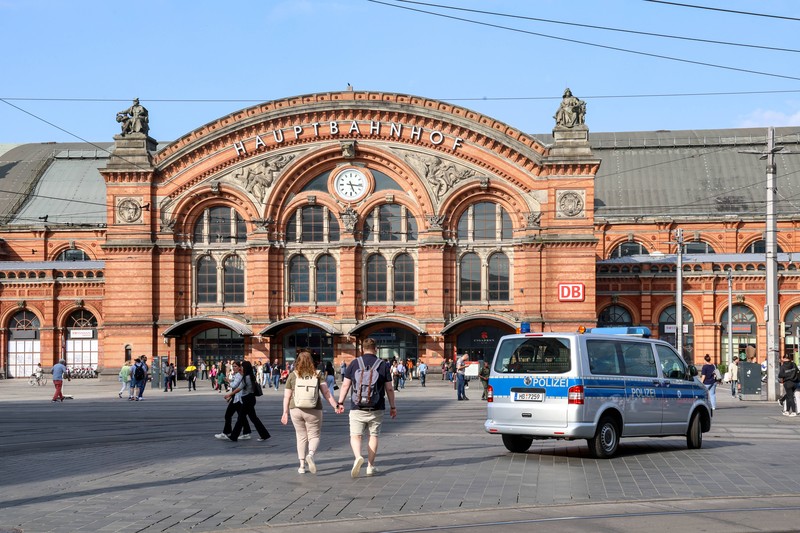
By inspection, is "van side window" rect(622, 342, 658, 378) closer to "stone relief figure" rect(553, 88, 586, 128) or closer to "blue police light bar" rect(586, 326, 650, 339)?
"blue police light bar" rect(586, 326, 650, 339)

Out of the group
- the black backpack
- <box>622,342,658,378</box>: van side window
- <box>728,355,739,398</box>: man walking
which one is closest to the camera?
the black backpack

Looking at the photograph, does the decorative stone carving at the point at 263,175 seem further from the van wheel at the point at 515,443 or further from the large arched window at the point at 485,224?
the van wheel at the point at 515,443

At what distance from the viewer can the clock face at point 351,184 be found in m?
56.0

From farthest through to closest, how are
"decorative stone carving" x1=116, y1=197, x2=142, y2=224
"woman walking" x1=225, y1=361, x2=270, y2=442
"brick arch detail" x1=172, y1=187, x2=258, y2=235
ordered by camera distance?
"brick arch detail" x1=172, y1=187, x2=258, y2=235 < "decorative stone carving" x1=116, y1=197, x2=142, y2=224 < "woman walking" x1=225, y1=361, x2=270, y2=442

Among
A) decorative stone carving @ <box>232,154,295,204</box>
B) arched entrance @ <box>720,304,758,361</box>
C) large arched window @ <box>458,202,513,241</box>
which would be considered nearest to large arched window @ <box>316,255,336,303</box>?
decorative stone carving @ <box>232,154,295,204</box>

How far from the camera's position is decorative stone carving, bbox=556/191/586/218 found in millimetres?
53969

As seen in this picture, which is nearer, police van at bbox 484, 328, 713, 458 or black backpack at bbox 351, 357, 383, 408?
black backpack at bbox 351, 357, 383, 408

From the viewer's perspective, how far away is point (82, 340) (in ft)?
206

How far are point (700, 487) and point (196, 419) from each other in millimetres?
17516

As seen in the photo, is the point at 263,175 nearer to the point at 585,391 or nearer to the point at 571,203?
the point at 571,203

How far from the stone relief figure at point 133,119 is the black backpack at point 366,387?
44404 millimetres

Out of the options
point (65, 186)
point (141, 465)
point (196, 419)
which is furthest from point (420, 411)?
point (65, 186)

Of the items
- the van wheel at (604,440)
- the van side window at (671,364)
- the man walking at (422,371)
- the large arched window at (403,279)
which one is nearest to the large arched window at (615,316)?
the large arched window at (403,279)

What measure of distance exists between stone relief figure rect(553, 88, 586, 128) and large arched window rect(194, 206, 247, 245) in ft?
57.5
